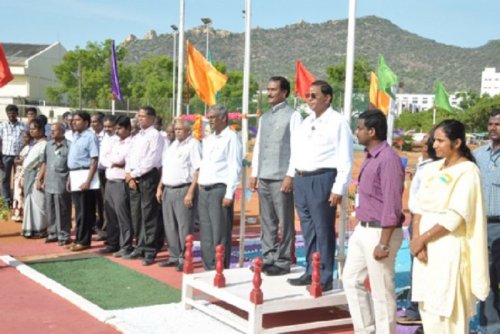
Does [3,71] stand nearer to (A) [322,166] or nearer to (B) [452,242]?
(A) [322,166]

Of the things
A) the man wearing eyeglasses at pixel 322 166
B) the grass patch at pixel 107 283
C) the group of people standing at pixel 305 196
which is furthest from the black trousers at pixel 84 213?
the man wearing eyeglasses at pixel 322 166

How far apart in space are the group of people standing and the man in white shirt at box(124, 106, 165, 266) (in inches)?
0.6

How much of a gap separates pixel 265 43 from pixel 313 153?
121m

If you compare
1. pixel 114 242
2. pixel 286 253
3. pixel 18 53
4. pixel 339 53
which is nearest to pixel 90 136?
pixel 114 242

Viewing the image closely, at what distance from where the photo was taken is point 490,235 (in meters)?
5.47

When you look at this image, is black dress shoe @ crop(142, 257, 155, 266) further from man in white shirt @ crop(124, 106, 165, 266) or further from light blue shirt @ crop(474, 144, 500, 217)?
light blue shirt @ crop(474, 144, 500, 217)

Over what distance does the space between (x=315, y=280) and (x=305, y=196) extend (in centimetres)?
76

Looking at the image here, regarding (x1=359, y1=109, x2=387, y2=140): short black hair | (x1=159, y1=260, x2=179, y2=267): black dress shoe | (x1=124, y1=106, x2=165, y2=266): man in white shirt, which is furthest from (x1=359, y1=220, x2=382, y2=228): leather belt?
(x1=124, y1=106, x2=165, y2=266): man in white shirt

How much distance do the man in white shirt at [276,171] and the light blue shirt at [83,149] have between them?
10.5 ft

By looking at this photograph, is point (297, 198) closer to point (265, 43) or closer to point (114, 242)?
point (114, 242)

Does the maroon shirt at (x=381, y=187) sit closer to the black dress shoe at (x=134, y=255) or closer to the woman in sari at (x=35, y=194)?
the black dress shoe at (x=134, y=255)

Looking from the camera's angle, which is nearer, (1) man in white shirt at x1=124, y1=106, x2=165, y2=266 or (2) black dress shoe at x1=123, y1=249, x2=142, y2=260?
(1) man in white shirt at x1=124, y1=106, x2=165, y2=266

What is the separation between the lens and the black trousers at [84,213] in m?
9.48

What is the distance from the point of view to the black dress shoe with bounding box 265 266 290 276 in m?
6.70
